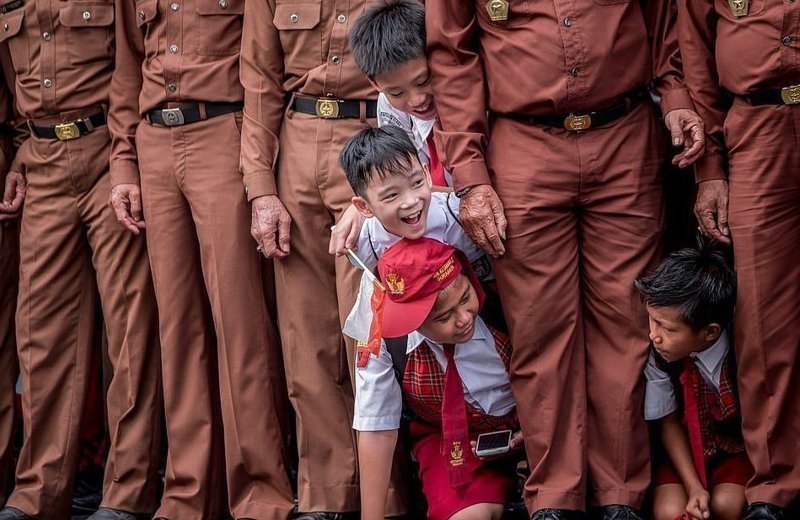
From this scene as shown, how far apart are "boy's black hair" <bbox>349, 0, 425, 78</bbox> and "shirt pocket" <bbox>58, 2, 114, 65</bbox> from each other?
1239 mm

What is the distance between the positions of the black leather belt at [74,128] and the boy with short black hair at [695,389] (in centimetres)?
222

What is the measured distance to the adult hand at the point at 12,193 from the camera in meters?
5.24

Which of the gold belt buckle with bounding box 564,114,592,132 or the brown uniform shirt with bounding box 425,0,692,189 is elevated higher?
the brown uniform shirt with bounding box 425,0,692,189

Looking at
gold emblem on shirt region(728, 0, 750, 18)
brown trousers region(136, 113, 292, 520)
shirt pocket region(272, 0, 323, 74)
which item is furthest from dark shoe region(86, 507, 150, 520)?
gold emblem on shirt region(728, 0, 750, 18)

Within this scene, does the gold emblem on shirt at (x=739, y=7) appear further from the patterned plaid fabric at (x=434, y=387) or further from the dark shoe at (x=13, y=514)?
the dark shoe at (x=13, y=514)

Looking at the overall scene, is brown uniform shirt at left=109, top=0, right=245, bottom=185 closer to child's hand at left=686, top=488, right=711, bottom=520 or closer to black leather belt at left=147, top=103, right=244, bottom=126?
black leather belt at left=147, top=103, right=244, bottom=126

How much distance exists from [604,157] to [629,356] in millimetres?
606

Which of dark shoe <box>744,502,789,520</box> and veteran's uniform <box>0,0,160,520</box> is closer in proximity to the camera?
dark shoe <box>744,502,789,520</box>

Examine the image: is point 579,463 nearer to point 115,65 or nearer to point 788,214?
point 788,214

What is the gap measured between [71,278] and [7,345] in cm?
44

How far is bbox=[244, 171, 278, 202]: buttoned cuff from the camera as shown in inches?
180

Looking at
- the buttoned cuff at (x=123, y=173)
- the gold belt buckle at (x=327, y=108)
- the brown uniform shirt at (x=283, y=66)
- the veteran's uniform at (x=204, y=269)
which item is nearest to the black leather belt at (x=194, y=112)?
the veteran's uniform at (x=204, y=269)

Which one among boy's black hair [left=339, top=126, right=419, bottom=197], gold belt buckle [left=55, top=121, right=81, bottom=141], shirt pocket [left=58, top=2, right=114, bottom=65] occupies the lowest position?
gold belt buckle [left=55, top=121, right=81, bottom=141]

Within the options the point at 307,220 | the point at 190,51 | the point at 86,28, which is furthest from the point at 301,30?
the point at 86,28
